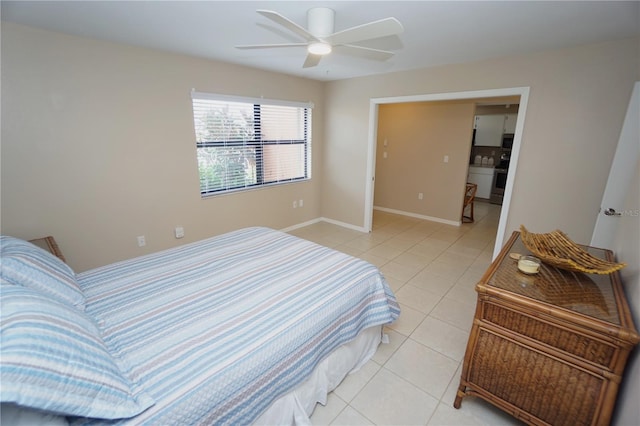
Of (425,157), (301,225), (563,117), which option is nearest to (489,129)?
(425,157)

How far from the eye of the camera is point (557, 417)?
1.27 metres

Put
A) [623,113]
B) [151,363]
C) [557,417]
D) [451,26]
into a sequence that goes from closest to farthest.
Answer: [151,363]
[557,417]
[451,26]
[623,113]

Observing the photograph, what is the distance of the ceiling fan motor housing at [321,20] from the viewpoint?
69.7 inches

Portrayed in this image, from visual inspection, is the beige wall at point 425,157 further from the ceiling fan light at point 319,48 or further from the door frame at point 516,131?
the ceiling fan light at point 319,48

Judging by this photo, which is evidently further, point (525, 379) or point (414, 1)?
point (414, 1)

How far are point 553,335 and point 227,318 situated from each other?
58.3 inches

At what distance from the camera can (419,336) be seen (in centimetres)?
218

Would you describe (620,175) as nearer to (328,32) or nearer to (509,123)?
(328,32)

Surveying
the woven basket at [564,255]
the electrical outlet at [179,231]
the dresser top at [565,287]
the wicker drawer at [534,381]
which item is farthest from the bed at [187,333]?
the electrical outlet at [179,231]

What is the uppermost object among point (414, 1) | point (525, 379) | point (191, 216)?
point (414, 1)

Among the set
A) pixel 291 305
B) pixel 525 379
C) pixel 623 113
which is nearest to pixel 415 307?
pixel 525 379

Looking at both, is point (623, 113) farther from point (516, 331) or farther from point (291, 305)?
point (291, 305)

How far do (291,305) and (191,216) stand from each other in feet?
7.73

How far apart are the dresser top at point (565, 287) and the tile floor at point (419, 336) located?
2.64 ft
